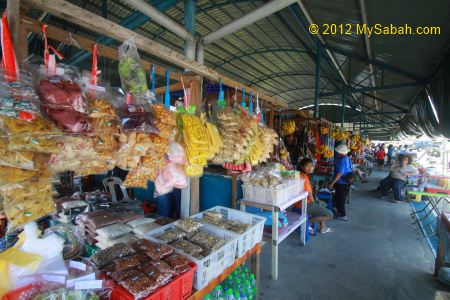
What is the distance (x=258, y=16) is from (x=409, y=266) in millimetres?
4088

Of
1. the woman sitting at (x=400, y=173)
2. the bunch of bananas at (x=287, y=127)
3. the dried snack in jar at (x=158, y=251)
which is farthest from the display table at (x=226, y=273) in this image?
the woman sitting at (x=400, y=173)

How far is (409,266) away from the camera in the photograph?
3.45 metres

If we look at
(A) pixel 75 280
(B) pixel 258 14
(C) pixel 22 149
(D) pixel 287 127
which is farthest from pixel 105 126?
(D) pixel 287 127

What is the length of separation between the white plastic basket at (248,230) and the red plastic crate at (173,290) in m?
0.56

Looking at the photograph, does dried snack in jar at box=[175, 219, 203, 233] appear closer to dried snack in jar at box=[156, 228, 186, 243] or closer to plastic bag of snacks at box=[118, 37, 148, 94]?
dried snack in jar at box=[156, 228, 186, 243]

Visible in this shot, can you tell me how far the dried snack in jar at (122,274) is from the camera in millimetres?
1196

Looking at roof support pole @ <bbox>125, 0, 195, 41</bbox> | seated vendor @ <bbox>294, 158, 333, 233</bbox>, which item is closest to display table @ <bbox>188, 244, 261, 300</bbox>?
roof support pole @ <bbox>125, 0, 195, 41</bbox>

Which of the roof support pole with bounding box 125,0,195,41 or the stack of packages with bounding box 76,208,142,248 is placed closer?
the roof support pole with bounding box 125,0,195,41

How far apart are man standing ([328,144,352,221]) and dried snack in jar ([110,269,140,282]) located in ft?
16.4

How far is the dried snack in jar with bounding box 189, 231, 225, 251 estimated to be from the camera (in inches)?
64.5

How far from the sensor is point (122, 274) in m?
1.23

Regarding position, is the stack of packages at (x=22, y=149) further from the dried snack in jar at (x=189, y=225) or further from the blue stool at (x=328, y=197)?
the blue stool at (x=328, y=197)

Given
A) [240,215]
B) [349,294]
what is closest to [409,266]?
[349,294]

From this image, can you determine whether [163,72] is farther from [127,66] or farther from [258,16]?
[258,16]
